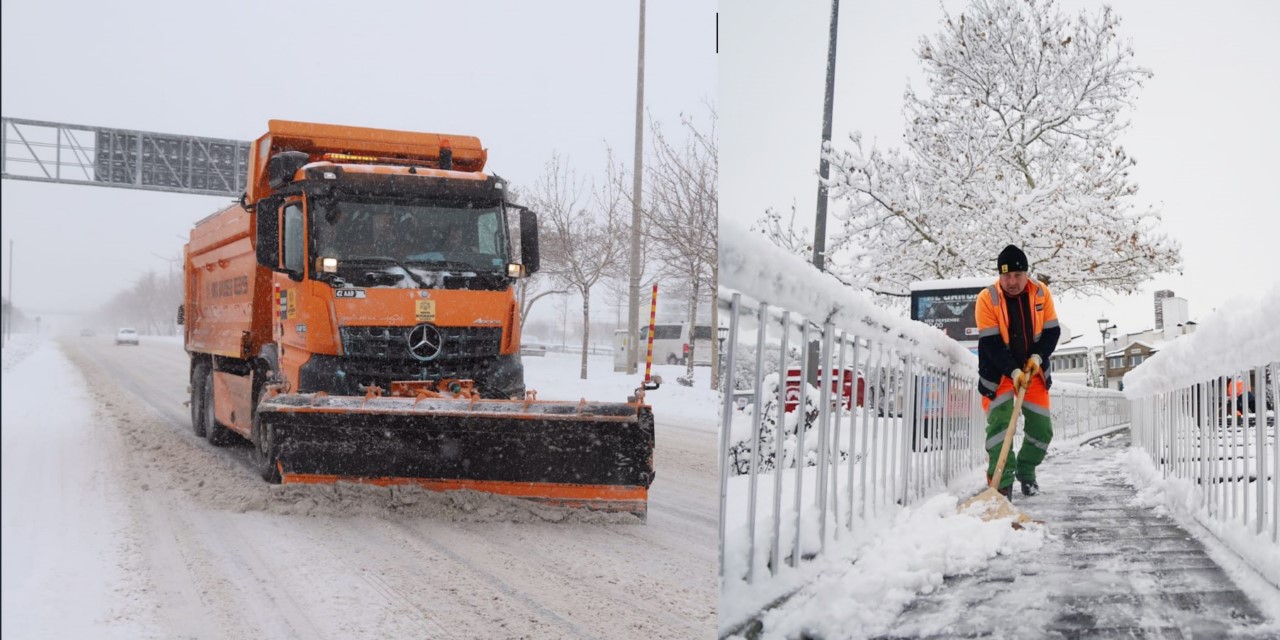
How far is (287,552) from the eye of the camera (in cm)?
347

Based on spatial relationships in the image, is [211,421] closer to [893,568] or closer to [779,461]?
[893,568]

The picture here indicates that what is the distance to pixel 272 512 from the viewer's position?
428cm

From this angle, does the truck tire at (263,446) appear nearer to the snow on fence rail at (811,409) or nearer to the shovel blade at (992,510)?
the snow on fence rail at (811,409)

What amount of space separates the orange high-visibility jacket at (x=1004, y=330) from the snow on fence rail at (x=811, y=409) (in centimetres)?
19

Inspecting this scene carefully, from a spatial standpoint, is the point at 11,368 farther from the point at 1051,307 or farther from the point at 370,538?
the point at 1051,307

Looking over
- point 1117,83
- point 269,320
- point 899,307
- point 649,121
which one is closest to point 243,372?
point 269,320

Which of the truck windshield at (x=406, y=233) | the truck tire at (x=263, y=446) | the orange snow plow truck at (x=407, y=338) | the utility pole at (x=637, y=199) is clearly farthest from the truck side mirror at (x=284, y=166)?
the utility pole at (x=637, y=199)

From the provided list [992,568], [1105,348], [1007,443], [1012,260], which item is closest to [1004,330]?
[1012,260]

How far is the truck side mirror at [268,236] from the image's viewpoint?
4883mm

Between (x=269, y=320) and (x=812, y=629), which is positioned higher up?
(x=269, y=320)

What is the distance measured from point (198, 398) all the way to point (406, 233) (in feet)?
11.6

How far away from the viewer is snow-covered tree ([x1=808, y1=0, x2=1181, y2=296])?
14.2 meters

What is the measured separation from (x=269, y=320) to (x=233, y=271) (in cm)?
78

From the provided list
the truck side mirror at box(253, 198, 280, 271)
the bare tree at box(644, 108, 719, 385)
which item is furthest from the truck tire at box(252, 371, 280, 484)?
the bare tree at box(644, 108, 719, 385)
